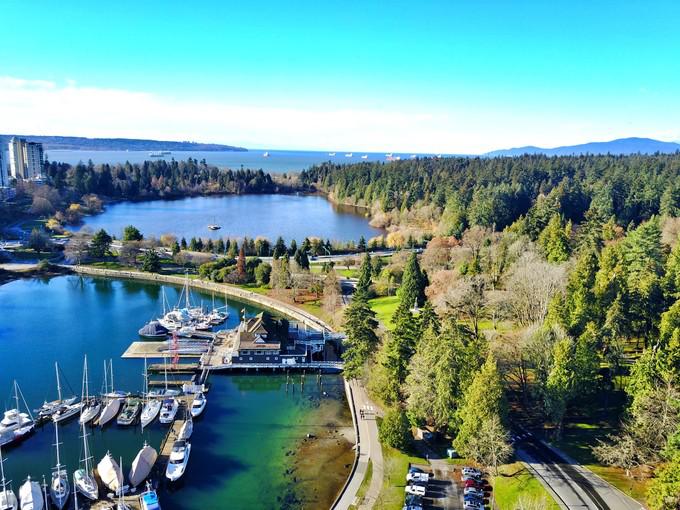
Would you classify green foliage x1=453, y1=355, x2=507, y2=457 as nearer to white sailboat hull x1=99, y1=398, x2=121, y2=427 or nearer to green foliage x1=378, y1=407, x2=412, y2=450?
green foliage x1=378, y1=407, x2=412, y2=450

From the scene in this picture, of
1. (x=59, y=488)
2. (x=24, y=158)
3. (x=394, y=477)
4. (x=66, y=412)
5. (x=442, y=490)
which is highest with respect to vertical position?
(x=24, y=158)

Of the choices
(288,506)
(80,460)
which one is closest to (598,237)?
(288,506)

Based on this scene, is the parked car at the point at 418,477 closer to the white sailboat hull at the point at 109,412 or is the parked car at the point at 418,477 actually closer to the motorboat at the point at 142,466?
the motorboat at the point at 142,466

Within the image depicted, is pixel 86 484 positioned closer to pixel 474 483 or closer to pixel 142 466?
pixel 142 466

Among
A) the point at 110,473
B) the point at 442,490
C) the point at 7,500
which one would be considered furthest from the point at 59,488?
the point at 442,490

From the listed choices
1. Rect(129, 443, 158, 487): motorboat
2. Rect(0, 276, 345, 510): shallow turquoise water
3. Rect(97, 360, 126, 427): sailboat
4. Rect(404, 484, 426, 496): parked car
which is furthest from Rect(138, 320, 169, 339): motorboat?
Rect(404, 484, 426, 496): parked car

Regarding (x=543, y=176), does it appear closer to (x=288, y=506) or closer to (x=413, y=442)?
(x=413, y=442)

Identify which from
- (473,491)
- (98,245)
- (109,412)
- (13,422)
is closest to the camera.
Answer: (473,491)

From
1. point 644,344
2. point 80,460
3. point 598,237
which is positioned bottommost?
point 80,460
